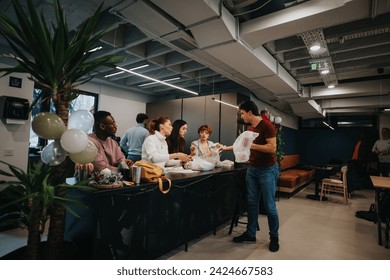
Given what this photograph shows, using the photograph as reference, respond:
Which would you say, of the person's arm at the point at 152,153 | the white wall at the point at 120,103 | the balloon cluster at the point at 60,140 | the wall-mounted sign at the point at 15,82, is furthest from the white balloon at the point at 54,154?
the white wall at the point at 120,103

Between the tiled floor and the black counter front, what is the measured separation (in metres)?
0.22

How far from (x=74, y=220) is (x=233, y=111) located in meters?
4.48

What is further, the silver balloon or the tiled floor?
the tiled floor

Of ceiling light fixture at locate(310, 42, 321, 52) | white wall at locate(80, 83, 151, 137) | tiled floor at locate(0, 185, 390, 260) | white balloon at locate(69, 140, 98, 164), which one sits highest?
ceiling light fixture at locate(310, 42, 321, 52)

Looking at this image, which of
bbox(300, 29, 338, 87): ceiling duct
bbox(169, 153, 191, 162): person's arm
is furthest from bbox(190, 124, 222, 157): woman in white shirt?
bbox(300, 29, 338, 87): ceiling duct

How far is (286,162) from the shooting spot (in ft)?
26.6

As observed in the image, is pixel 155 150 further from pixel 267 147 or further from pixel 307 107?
pixel 307 107

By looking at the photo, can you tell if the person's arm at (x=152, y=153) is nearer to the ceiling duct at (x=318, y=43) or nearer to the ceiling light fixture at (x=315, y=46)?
the ceiling duct at (x=318, y=43)

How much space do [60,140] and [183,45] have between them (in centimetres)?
288

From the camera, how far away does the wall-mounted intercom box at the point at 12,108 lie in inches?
123

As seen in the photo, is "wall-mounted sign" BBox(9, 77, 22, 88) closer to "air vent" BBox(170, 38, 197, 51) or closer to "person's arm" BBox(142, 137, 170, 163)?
"person's arm" BBox(142, 137, 170, 163)

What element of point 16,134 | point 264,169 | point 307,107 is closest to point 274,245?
point 264,169

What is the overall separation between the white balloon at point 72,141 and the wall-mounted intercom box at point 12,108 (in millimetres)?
2529

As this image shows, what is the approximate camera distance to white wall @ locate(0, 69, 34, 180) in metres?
3.17
